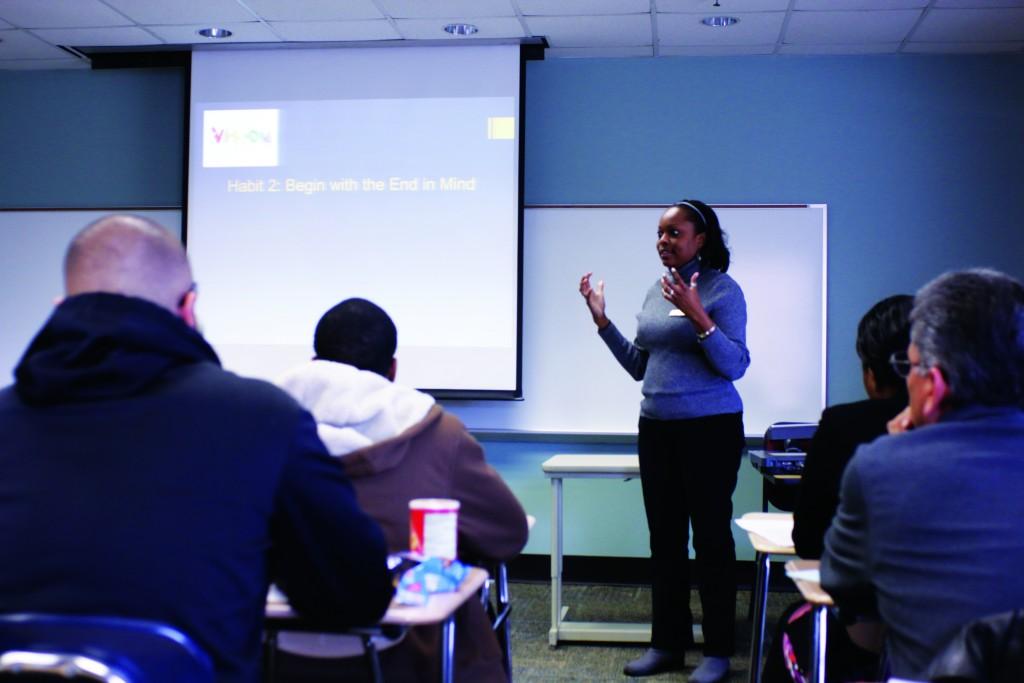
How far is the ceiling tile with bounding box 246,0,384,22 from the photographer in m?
4.62

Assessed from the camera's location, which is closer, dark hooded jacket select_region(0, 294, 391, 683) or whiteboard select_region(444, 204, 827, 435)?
dark hooded jacket select_region(0, 294, 391, 683)

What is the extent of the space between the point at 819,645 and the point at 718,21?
3266 millimetres

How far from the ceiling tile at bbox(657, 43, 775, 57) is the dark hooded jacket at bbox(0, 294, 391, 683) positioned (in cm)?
404

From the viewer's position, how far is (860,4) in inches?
174

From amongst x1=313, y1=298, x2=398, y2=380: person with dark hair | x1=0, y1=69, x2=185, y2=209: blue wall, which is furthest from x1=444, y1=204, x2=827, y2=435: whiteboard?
x1=313, y1=298, x2=398, y2=380: person with dark hair

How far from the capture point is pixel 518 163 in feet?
16.7

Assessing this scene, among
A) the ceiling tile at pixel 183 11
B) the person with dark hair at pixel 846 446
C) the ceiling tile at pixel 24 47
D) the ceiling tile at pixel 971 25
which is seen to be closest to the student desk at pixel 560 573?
the person with dark hair at pixel 846 446

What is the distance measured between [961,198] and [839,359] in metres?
0.95

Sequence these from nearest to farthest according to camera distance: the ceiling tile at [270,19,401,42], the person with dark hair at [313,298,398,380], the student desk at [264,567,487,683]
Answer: the student desk at [264,567,487,683]
the person with dark hair at [313,298,398,380]
the ceiling tile at [270,19,401,42]

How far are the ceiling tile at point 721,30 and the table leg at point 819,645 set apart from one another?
3.16m

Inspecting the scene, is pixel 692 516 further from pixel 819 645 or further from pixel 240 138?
pixel 240 138

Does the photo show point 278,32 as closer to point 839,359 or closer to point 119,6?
point 119,6

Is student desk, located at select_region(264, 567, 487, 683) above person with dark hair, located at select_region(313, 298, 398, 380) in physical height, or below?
below

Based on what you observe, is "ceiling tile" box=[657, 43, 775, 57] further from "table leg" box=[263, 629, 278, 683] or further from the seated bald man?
the seated bald man
